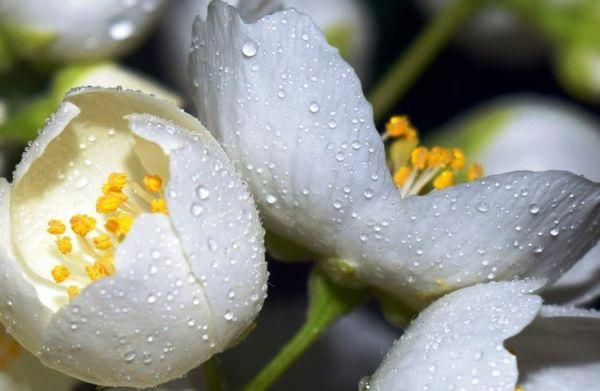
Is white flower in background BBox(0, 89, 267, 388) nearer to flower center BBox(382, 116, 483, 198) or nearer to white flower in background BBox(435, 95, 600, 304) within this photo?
flower center BBox(382, 116, 483, 198)

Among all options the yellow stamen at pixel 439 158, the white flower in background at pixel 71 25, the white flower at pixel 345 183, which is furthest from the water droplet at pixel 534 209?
the white flower in background at pixel 71 25

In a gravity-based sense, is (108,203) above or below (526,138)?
above

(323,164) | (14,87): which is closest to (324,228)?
(323,164)

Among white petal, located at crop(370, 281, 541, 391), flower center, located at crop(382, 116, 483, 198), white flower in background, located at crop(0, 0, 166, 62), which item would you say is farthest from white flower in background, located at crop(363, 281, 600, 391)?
white flower in background, located at crop(0, 0, 166, 62)

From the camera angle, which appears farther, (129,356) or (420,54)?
(420,54)

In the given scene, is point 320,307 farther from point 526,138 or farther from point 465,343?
point 526,138

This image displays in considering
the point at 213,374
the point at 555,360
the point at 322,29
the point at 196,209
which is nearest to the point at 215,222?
the point at 196,209

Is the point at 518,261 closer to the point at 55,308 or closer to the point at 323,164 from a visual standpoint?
the point at 323,164
